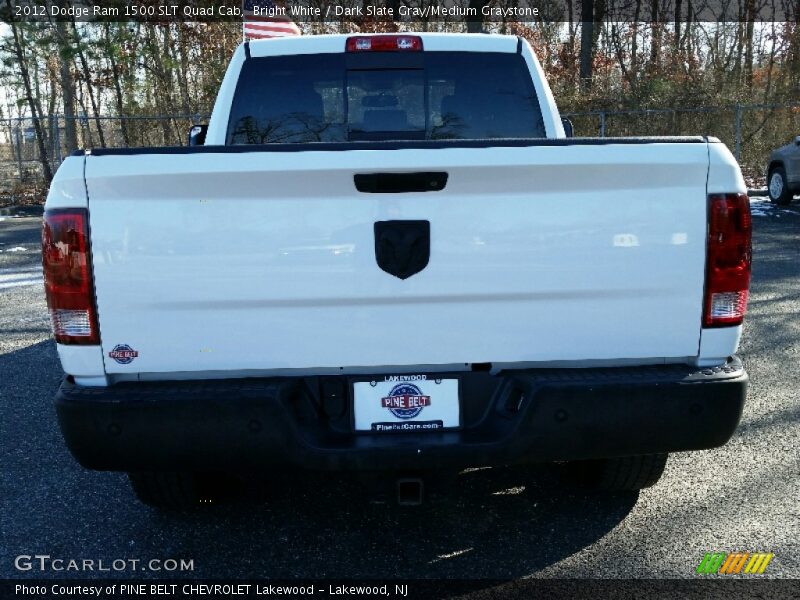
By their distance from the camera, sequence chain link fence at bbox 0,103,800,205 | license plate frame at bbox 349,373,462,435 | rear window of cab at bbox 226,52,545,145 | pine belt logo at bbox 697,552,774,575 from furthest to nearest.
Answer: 1. chain link fence at bbox 0,103,800,205
2. rear window of cab at bbox 226,52,545,145
3. pine belt logo at bbox 697,552,774,575
4. license plate frame at bbox 349,373,462,435

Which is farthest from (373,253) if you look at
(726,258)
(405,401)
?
(726,258)

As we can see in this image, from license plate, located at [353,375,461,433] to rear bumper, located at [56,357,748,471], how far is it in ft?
0.14

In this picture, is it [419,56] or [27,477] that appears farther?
[419,56]

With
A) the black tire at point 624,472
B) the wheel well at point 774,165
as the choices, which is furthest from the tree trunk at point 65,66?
the black tire at point 624,472

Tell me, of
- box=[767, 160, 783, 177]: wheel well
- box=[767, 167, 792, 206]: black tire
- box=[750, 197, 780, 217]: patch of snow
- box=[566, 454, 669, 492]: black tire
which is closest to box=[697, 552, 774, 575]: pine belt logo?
box=[566, 454, 669, 492]: black tire

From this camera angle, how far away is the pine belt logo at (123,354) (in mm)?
2684

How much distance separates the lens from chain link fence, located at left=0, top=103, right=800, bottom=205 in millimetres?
20812

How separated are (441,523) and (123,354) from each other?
156 centimetres

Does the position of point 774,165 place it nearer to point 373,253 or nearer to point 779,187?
point 779,187

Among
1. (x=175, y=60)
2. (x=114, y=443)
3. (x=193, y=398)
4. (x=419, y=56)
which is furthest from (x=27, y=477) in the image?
(x=175, y=60)

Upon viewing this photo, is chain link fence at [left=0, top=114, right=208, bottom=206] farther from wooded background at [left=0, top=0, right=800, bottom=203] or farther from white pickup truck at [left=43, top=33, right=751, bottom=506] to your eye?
white pickup truck at [left=43, top=33, right=751, bottom=506]

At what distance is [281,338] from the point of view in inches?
106

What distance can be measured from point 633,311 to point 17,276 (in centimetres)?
914

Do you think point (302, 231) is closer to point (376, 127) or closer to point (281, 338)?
point (281, 338)
